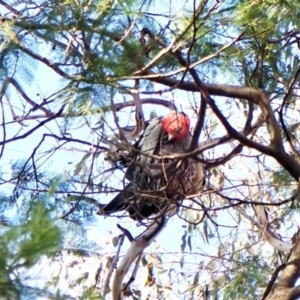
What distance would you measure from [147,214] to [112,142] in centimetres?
71

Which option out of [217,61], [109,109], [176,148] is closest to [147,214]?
[176,148]

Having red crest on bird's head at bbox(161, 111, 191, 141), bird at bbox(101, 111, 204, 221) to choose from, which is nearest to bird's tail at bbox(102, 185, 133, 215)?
bird at bbox(101, 111, 204, 221)

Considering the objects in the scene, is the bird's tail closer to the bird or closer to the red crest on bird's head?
the bird

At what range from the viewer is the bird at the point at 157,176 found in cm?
334

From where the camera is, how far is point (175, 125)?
13.7 feet

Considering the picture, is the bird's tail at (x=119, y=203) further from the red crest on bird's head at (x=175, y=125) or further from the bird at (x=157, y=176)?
the red crest on bird's head at (x=175, y=125)

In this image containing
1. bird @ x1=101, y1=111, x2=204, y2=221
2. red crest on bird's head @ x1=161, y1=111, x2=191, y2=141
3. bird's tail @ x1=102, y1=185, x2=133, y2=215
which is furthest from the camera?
red crest on bird's head @ x1=161, y1=111, x2=191, y2=141

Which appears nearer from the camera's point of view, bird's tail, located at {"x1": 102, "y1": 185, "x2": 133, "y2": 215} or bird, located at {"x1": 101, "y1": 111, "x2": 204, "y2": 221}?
bird, located at {"x1": 101, "y1": 111, "x2": 204, "y2": 221}

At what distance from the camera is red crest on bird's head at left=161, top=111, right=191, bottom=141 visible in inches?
158

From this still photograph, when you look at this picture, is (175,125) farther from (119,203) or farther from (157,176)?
(157,176)

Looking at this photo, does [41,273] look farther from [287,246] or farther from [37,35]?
[287,246]

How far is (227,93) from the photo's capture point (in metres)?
2.99

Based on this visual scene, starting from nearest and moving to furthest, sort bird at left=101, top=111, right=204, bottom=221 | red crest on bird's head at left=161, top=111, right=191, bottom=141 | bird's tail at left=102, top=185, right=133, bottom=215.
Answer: bird at left=101, top=111, right=204, bottom=221
bird's tail at left=102, top=185, right=133, bottom=215
red crest on bird's head at left=161, top=111, right=191, bottom=141

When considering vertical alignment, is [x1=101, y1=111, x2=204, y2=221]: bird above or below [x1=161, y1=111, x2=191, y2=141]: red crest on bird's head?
below
